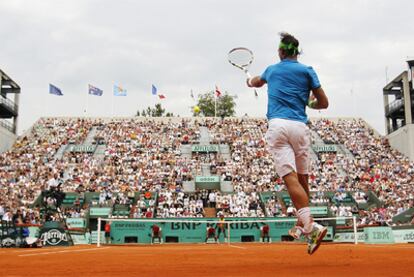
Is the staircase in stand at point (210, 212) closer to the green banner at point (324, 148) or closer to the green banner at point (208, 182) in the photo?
the green banner at point (208, 182)

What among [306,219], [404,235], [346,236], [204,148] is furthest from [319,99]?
[204,148]

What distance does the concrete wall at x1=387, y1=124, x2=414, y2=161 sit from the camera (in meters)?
45.1

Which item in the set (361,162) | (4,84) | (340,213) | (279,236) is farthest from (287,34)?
(4,84)

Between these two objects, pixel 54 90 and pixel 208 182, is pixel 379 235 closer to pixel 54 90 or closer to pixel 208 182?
pixel 208 182

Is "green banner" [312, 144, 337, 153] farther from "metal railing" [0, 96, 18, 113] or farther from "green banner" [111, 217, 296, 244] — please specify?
"metal railing" [0, 96, 18, 113]

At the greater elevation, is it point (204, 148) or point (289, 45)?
point (204, 148)

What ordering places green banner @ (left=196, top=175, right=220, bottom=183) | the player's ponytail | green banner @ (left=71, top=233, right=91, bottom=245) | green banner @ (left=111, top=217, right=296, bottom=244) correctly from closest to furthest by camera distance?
the player's ponytail, green banner @ (left=71, top=233, right=91, bottom=245), green banner @ (left=111, top=217, right=296, bottom=244), green banner @ (left=196, top=175, right=220, bottom=183)

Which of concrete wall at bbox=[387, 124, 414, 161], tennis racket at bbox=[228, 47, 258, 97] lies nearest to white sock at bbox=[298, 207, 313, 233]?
tennis racket at bbox=[228, 47, 258, 97]

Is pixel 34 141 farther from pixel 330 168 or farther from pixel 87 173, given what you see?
pixel 330 168

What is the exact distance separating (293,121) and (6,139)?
47.1m

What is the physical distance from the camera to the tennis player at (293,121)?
6.02 m

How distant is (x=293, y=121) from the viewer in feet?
20.0

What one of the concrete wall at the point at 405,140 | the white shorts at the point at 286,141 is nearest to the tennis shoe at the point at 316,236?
the white shorts at the point at 286,141

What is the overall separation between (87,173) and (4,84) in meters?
18.9
